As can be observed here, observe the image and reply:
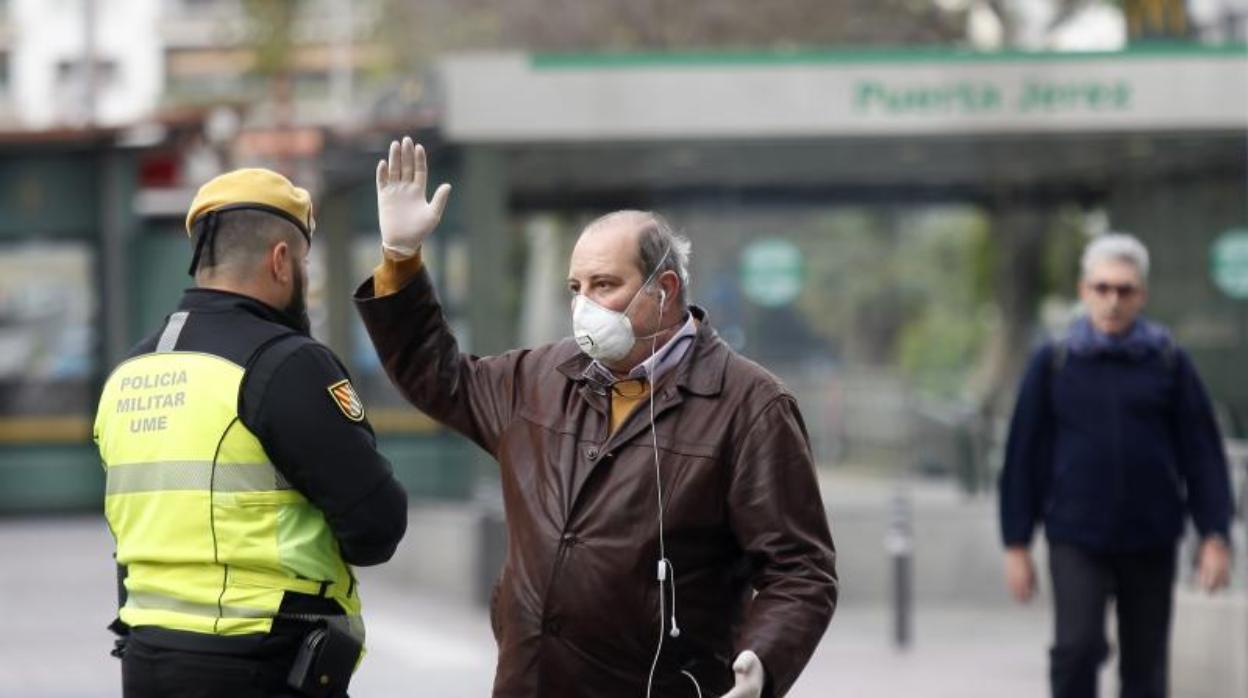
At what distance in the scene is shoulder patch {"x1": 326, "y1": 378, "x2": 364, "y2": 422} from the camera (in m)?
4.73

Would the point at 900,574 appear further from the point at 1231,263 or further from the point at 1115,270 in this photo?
the point at 1115,270

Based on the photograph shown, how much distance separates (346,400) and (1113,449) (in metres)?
3.61

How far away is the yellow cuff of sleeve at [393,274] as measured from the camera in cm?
502

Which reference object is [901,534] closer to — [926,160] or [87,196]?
[926,160]

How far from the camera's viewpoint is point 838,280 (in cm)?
1548

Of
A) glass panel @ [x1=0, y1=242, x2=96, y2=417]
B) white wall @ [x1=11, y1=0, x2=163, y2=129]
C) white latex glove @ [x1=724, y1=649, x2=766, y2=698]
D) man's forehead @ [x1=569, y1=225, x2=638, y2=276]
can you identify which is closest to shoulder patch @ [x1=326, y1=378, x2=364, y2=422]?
man's forehead @ [x1=569, y1=225, x2=638, y2=276]

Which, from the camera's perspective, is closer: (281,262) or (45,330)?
(281,262)

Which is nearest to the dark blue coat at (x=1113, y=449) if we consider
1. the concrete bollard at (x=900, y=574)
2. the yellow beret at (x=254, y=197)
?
the yellow beret at (x=254, y=197)

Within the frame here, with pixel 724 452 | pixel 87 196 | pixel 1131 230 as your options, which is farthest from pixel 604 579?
pixel 87 196

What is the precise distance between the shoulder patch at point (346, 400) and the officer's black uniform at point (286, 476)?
0.04 feet

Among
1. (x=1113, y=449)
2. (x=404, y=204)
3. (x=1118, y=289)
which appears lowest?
(x=1113, y=449)

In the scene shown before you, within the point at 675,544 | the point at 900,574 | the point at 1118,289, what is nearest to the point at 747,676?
the point at 675,544

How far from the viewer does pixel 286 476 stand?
15.5 feet

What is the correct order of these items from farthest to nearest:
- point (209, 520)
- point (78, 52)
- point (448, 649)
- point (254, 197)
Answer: point (78, 52)
point (448, 649)
point (254, 197)
point (209, 520)
